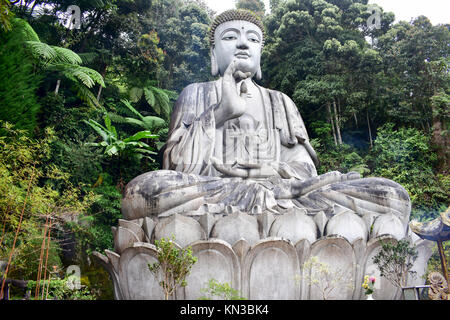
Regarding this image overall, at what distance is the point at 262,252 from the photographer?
3762mm

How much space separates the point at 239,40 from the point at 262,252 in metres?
3.16

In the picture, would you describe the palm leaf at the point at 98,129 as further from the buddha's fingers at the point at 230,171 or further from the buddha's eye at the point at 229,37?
the buddha's fingers at the point at 230,171

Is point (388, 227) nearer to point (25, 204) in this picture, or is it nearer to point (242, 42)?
point (242, 42)

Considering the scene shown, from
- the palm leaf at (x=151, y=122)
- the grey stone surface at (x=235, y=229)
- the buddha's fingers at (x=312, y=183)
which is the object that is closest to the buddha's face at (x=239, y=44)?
the buddha's fingers at (x=312, y=183)

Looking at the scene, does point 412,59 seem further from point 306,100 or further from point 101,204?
point 101,204

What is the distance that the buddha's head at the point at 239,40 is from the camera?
5.91 meters

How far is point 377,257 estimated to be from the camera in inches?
149

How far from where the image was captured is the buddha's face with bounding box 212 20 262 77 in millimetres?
5906

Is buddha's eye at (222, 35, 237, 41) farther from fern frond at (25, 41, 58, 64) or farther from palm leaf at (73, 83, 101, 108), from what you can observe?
palm leaf at (73, 83, 101, 108)

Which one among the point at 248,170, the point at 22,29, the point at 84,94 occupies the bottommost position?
the point at 248,170

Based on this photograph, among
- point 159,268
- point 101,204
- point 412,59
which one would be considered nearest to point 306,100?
point 412,59

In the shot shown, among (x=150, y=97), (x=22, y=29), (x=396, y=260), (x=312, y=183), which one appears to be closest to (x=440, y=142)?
(x=312, y=183)

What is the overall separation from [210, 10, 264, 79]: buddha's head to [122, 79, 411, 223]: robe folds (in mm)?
379

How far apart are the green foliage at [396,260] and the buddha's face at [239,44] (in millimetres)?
3020
